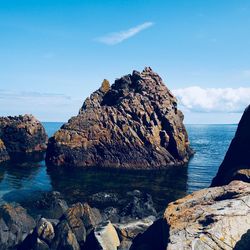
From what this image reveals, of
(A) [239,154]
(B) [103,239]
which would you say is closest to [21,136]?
(A) [239,154]

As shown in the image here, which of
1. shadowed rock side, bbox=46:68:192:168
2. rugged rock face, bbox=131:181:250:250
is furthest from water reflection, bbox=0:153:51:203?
rugged rock face, bbox=131:181:250:250

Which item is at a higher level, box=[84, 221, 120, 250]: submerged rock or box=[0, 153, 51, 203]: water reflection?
box=[84, 221, 120, 250]: submerged rock

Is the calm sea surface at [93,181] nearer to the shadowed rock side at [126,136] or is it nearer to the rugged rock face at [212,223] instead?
the shadowed rock side at [126,136]

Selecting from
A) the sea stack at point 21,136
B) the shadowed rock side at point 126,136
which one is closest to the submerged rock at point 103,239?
the shadowed rock side at point 126,136

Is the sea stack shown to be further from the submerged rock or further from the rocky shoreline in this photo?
the submerged rock

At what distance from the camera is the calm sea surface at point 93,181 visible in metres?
49.7

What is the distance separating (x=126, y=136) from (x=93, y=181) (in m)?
21.9

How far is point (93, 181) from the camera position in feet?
198

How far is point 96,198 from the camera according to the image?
4722 centimetres

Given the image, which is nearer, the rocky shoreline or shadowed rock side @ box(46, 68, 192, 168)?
the rocky shoreline

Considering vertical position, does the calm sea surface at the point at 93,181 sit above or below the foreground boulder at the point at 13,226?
below

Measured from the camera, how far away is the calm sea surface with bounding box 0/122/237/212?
49681 mm

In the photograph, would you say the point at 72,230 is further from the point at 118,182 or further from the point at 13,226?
the point at 118,182

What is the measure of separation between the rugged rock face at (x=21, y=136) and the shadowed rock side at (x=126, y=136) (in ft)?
82.5
